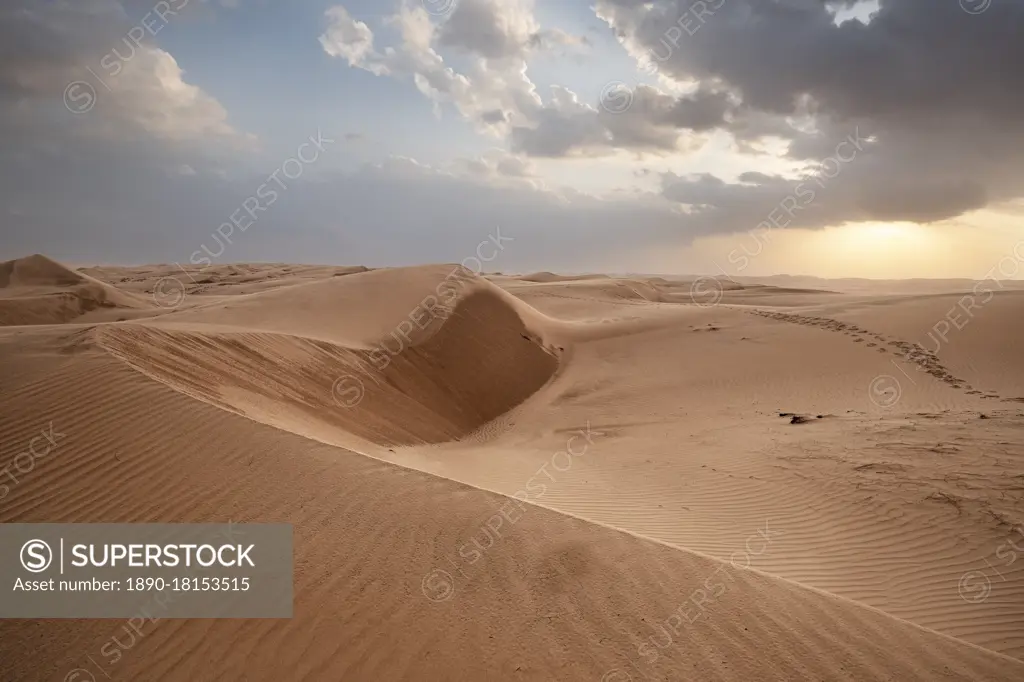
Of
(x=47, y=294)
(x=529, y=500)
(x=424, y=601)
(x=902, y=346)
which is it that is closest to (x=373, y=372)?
(x=529, y=500)

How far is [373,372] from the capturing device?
39.7 ft

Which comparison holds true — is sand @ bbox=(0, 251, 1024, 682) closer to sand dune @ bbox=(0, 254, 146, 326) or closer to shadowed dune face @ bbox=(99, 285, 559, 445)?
shadowed dune face @ bbox=(99, 285, 559, 445)

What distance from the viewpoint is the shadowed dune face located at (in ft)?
A: 26.1

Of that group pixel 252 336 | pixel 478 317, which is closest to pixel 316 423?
pixel 252 336

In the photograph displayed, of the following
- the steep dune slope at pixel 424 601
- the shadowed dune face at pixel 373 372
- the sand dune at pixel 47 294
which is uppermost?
the sand dune at pixel 47 294

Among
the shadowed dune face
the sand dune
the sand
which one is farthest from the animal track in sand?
the sand dune

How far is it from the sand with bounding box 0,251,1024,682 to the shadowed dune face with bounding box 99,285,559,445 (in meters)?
0.07

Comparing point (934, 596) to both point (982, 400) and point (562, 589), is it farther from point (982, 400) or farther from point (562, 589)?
point (982, 400)

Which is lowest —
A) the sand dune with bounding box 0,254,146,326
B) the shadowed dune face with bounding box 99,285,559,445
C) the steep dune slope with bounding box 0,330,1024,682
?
the steep dune slope with bounding box 0,330,1024,682

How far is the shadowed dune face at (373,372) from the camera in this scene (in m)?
7.95

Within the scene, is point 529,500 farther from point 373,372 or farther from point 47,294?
point 47,294

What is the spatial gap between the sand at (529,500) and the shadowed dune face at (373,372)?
0.07 metres

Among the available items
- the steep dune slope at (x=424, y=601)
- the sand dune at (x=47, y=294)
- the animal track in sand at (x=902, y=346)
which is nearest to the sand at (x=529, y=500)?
the steep dune slope at (x=424, y=601)

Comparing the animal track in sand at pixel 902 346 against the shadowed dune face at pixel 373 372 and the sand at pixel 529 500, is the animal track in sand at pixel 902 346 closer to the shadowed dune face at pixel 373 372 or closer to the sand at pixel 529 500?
the sand at pixel 529 500
